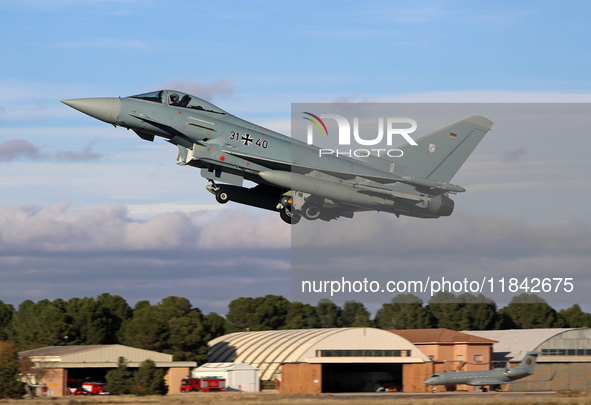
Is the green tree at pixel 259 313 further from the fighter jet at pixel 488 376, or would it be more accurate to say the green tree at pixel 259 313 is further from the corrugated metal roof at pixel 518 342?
the fighter jet at pixel 488 376

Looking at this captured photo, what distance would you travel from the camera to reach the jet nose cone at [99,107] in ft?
114

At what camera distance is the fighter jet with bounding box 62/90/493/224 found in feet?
118

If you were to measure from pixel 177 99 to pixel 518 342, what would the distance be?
47.5 metres

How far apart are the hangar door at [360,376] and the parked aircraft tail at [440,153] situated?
31.8 meters

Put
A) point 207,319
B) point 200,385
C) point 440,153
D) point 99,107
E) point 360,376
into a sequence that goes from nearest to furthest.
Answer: point 99,107
point 440,153
point 200,385
point 360,376
point 207,319

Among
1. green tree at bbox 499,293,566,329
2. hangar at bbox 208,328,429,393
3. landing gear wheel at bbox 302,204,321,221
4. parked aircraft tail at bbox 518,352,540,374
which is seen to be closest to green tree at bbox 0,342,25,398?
hangar at bbox 208,328,429,393

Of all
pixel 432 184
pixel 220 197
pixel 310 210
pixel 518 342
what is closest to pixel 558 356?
pixel 518 342

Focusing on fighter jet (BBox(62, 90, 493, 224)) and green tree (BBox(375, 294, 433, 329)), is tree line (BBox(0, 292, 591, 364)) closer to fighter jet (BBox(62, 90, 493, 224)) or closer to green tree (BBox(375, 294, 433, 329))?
green tree (BBox(375, 294, 433, 329))

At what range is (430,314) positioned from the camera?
11244 centimetres

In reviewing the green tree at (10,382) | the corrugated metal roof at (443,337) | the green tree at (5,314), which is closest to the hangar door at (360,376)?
the corrugated metal roof at (443,337)

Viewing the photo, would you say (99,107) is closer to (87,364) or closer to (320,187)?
(320,187)

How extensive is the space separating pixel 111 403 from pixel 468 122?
86.3 feet

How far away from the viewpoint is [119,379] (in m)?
61.0

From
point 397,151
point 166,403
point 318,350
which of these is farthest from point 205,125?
point 318,350
